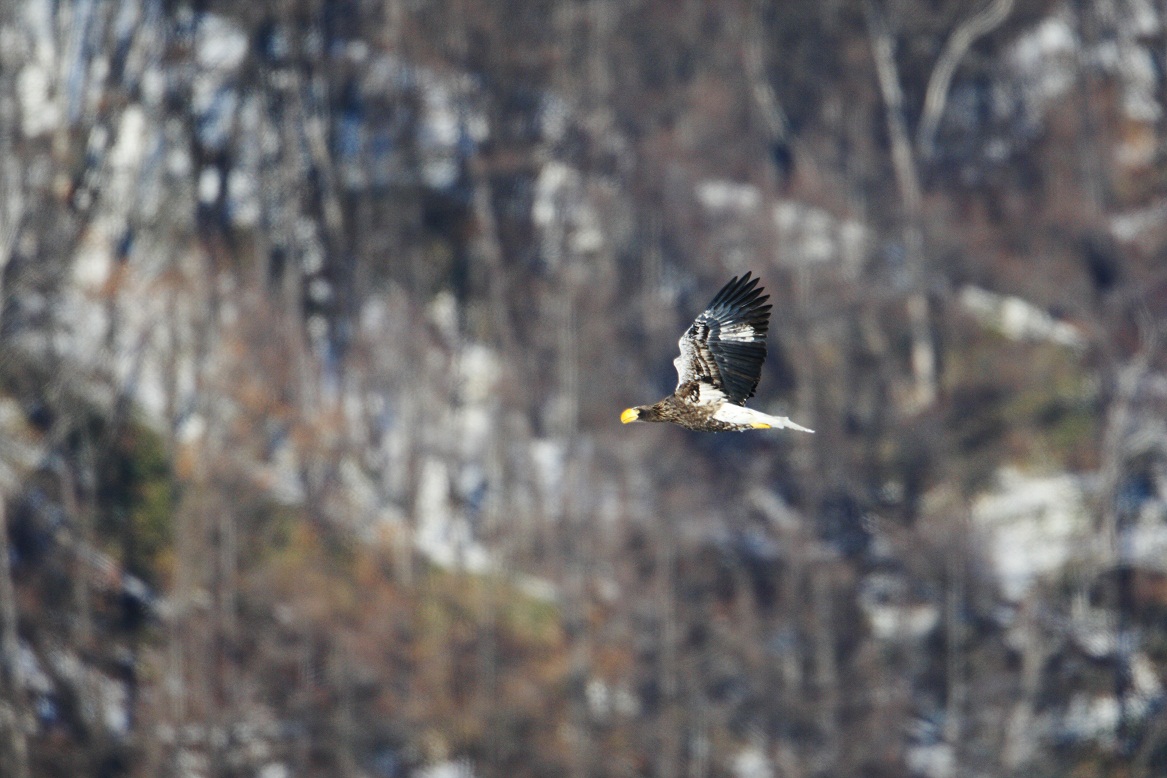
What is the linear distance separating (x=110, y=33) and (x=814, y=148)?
16.1 meters

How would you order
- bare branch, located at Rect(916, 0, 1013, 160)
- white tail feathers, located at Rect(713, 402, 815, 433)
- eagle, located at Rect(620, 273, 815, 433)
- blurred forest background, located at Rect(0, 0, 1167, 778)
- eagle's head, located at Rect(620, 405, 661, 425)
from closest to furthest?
white tail feathers, located at Rect(713, 402, 815, 433)
eagle, located at Rect(620, 273, 815, 433)
eagle's head, located at Rect(620, 405, 661, 425)
blurred forest background, located at Rect(0, 0, 1167, 778)
bare branch, located at Rect(916, 0, 1013, 160)

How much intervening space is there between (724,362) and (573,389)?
21.8 metres

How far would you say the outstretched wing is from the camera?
37.0 feet

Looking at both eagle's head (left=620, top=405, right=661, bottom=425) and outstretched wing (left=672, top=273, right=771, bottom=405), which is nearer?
outstretched wing (left=672, top=273, right=771, bottom=405)

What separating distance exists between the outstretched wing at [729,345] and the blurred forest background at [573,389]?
1718 cm

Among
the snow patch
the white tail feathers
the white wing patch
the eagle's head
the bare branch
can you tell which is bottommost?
the white tail feathers

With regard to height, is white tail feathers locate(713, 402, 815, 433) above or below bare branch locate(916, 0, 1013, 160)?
below

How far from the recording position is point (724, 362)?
11438 mm

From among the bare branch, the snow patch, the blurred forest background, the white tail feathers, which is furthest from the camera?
the bare branch

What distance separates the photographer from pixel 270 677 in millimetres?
28359

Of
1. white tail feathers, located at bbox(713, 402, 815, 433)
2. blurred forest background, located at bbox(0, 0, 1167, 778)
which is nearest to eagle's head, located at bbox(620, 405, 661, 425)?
white tail feathers, located at bbox(713, 402, 815, 433)

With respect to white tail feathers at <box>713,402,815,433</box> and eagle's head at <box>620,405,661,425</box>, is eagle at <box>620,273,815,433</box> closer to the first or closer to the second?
white tail feathers at <box>713,402,815,433</box>

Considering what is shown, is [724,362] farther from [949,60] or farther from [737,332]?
[949,60]

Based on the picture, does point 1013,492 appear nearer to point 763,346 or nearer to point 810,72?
point 810,72
